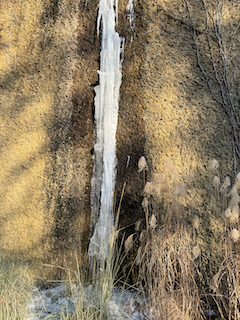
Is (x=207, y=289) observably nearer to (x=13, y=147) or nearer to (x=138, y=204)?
(x=138, y=204)

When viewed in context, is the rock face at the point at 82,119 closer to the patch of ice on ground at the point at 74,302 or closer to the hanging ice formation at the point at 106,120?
the hanging ice formation at the point at 106,120

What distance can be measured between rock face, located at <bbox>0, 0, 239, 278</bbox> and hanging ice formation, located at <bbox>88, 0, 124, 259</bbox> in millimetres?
44

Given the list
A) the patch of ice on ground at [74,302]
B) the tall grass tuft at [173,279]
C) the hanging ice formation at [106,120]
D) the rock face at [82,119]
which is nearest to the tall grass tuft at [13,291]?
the patch of ice on ground at [74,302]

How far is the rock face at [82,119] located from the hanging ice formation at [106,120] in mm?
44

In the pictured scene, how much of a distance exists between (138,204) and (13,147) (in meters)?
0.99

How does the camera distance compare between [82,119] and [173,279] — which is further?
[82,119]

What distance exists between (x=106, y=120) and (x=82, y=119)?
17cm

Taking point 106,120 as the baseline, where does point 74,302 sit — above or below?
below

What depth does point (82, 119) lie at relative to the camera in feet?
6.85

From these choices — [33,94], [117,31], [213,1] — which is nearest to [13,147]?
[33,94]

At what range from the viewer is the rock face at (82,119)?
1953 mm

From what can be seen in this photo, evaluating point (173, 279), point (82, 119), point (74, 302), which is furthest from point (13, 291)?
point (82, 119)

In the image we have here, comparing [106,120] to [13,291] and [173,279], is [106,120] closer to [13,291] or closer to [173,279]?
[173,279]

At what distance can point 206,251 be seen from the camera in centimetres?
187
